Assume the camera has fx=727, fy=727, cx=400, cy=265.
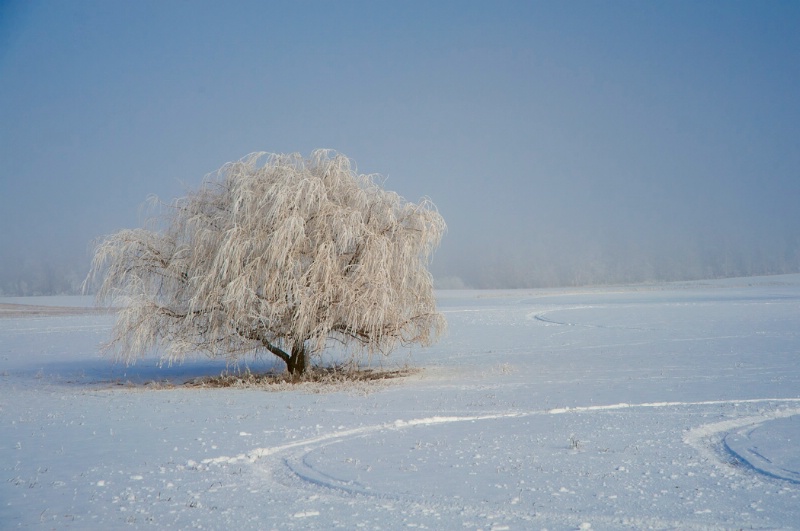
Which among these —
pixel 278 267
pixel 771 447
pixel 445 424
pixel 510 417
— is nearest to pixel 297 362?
pixel 278 267

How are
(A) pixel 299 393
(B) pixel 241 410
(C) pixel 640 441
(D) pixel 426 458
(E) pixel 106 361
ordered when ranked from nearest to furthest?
(D) pixel 426 458 → (C) pixel 640 441 → (B) pixel 241 410 → (A) pixel 299 393 → (E) pixel 106 361

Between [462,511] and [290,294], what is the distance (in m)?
11.4

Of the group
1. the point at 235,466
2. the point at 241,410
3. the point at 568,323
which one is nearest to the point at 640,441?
the point at 235,466

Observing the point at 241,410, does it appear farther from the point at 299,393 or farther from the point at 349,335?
the point at 349,335

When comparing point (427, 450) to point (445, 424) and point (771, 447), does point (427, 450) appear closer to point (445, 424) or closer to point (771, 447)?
point (445, 424)

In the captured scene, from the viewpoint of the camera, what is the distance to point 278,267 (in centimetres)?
1841

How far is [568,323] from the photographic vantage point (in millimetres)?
42125

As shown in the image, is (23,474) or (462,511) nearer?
(462,511)

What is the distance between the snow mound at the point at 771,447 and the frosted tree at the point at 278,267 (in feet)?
30.9

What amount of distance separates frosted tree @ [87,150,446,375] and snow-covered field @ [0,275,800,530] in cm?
163

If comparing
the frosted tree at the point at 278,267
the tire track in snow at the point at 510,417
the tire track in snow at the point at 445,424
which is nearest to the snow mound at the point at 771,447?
the tire track in snow at the point at 445,424

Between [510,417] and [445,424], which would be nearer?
[445,424]

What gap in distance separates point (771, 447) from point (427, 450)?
4993 millimetres

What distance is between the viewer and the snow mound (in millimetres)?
9344
